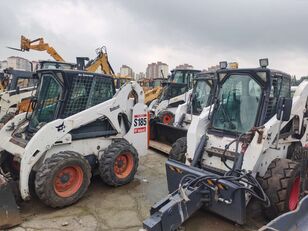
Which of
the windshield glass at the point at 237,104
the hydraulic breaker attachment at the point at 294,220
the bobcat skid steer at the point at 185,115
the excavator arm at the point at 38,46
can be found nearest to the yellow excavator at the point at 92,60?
the excavator arm at the point at 38,46

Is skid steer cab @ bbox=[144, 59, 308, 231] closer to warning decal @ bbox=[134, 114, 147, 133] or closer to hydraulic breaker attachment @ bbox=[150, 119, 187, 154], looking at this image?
warning decal @ bbox=[134, 114, 147, 133]

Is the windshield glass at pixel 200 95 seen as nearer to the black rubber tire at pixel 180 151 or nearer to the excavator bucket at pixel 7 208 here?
the black rubber tire at pixel 180 151

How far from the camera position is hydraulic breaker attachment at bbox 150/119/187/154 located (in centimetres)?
691

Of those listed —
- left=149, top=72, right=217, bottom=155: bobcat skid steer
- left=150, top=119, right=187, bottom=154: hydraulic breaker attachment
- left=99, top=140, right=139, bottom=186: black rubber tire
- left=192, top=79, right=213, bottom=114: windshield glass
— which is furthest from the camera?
left=192, top=79, right=213, bottom=114: windshield glass

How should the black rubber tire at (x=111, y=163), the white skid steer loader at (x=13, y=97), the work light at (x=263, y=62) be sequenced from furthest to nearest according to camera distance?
1. the white skid steer loader at (x=13, y=97)
2. the black rubber tire at (x=111, y=163)
3. the work light at (x=263, y=62)

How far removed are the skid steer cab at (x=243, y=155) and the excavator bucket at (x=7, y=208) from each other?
194 centimetres

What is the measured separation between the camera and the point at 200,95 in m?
7.73

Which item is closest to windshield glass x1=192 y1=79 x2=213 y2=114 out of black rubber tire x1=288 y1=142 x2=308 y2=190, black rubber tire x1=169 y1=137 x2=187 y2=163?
black rubber tire x1=169 y1=137 x2=187 y2=163

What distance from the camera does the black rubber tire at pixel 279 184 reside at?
352 centimetres

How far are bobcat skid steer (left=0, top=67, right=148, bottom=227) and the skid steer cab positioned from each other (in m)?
1.26

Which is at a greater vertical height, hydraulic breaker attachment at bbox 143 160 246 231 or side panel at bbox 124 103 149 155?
side panel at bbox 124 103 149 155

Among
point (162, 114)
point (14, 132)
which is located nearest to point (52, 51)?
point (162, 114)

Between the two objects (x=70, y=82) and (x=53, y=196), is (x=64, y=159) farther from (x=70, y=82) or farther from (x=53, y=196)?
(x=70, y=82)

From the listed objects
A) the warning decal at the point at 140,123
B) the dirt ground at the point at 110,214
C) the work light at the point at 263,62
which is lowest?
the dirt ground at the point at 110,214
